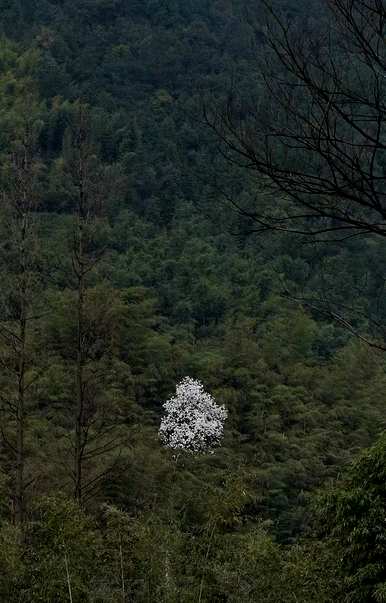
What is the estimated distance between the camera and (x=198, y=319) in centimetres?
3591

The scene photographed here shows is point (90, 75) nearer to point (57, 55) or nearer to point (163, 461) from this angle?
point (57, 55)

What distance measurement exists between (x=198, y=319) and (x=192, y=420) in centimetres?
1482

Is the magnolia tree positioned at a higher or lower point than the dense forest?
lower

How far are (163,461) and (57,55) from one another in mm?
53064

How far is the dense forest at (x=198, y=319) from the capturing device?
11.0ft

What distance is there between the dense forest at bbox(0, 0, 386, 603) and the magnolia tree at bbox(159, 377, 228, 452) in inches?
17.6

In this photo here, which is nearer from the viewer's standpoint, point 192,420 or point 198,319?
point 192,420

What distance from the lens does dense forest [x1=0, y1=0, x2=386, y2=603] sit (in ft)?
11.0

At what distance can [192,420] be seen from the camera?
2128cm

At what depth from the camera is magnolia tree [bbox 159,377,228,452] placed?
2088 cm

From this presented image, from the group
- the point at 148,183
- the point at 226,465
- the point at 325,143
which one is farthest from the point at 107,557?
the point at 148,183

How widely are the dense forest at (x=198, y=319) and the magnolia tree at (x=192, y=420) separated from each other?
45cm

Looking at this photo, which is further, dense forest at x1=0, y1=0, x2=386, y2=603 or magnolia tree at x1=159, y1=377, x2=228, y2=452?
magnolia tree at x1=159, y1=377, x2=228, y2=452

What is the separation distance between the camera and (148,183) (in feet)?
162
